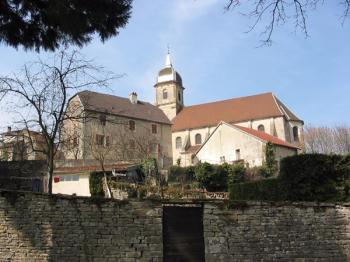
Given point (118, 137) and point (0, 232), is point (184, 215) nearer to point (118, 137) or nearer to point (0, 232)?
point (0, 232)

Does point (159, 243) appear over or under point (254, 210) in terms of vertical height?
under

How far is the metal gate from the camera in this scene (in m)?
12.1

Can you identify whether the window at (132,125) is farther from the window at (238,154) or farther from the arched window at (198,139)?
the window at (238,154)

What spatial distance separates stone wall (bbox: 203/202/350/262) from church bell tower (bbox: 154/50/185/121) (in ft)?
203

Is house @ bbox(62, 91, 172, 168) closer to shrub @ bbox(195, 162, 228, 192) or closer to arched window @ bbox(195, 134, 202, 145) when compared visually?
arched window @ bbox(195, 134, 202, 145)

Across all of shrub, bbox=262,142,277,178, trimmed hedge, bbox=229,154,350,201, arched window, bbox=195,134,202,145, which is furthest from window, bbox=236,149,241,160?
trimmed hedge, bbox=229,154,350,201

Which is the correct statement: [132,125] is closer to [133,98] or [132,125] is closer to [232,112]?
[133,98]

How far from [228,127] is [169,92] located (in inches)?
1142

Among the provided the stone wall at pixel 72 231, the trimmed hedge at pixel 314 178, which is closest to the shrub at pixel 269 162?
the trimmed hedge at pixel 314 178

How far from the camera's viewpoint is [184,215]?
1231 centimetres

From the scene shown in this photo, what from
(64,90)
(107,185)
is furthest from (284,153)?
(64,90)

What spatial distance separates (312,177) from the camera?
16.3 meters

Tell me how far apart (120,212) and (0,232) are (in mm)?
3115

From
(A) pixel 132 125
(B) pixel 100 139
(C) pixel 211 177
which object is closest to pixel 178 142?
(A) pixel 132 125
